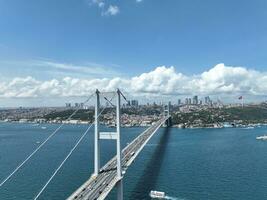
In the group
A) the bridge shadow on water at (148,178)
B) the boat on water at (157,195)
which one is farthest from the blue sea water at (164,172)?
the boat on water at (157,195)

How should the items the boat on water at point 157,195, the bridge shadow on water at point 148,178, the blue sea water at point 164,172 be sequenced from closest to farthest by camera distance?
the boat on water at point 157,195 < the bridge shadow on water at point 148,178 < the blue sea water at point 164,172

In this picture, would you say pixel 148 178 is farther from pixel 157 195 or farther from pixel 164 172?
pixel 157 195

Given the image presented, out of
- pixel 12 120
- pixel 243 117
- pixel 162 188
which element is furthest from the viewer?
pixel 12 120

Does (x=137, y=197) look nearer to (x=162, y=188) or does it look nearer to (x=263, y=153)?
(x=162, y=188)

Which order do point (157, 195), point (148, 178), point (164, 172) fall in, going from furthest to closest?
point (164, 172), point (148, 178), point (157, 195)

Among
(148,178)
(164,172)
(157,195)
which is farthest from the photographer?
(164,172)

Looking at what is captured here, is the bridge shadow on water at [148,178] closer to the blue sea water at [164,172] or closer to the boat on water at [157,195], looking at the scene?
the blue sea water at [164,172]

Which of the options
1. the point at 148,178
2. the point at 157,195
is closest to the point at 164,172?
the point at 148,178

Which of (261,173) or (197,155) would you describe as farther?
(197,155)

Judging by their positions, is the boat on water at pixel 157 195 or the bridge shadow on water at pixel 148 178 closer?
the boat on water at pixel 157 195

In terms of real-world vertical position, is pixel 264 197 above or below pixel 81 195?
below

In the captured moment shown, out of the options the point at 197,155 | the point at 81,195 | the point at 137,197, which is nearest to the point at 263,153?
the point at 197,155
